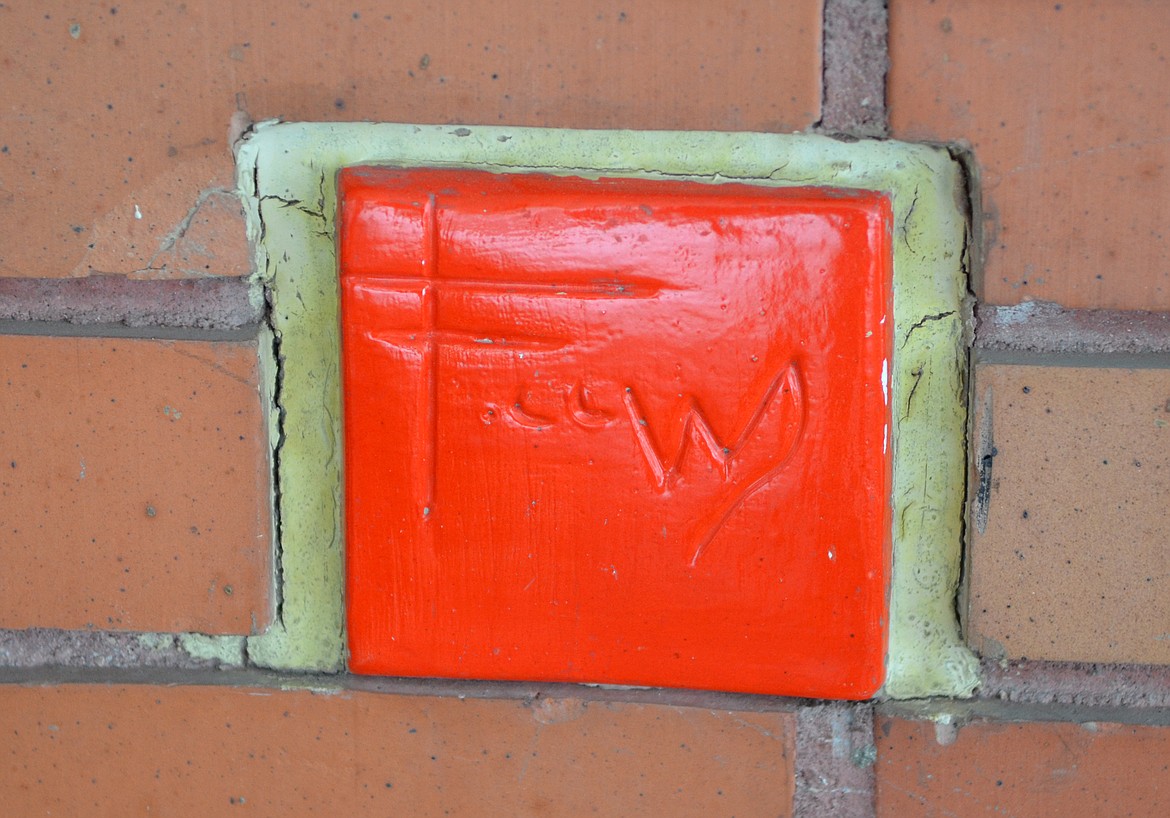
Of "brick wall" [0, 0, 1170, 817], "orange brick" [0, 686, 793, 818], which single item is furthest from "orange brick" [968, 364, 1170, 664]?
"orange brick" [0, 686, 793, 818]

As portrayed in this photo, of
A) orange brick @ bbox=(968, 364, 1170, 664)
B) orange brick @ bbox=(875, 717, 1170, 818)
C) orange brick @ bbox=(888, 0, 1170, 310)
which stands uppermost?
orange brick @ bbox=(888, 0, 1170, 310)

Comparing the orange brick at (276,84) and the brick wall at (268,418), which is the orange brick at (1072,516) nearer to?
the brick wall at (268,418)

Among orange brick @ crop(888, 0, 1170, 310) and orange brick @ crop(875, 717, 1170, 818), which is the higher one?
orange brick @ crop(888, 0, 1170, 310)

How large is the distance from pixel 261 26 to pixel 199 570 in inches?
14.4

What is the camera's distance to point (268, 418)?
51 cm

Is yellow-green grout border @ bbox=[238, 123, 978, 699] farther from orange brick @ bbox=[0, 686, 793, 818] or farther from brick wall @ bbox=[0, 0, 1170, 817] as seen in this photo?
orange brick @ bbox=[0, 686, 793, 818]

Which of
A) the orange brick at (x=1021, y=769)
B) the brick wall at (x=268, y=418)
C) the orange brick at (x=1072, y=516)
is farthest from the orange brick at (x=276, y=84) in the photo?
the orange brick at (x=1021, y=769)

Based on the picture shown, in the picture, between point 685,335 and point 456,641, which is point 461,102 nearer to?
point 685,335

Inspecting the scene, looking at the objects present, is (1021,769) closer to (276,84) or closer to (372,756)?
(372,756)

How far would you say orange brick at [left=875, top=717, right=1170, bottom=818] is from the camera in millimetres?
525

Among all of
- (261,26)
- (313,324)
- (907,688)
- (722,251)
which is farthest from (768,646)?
(261,26)

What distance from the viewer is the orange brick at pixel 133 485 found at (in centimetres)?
51

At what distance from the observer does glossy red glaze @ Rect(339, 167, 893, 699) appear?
461mm

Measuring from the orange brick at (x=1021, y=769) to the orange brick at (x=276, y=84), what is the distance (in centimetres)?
43
